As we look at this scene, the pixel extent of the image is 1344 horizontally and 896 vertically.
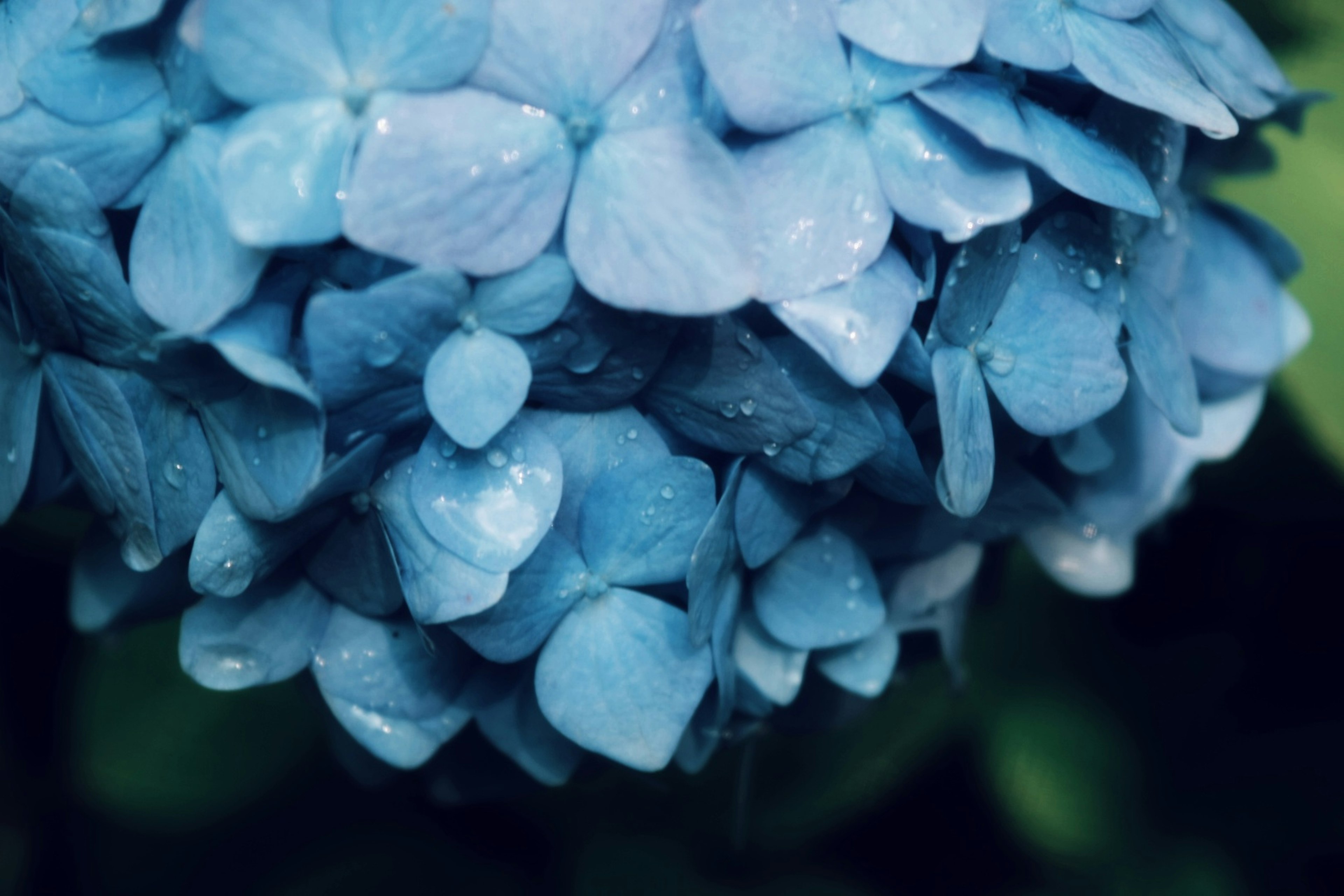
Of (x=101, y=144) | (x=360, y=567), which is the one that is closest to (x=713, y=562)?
(x=360, y=567)

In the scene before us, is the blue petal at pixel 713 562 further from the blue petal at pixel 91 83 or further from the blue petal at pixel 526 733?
the blue petal at pixel 91 83

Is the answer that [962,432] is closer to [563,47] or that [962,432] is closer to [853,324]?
[853,324]

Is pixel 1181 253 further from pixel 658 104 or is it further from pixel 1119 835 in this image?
pixel 1119 835

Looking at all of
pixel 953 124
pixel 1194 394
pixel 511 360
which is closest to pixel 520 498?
pixel 511 360

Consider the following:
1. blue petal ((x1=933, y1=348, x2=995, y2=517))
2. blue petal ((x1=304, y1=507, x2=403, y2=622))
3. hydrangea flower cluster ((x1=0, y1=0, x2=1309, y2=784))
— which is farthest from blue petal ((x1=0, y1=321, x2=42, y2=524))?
blue petal ((x1=933, y1=348, x2=995, y2=517))

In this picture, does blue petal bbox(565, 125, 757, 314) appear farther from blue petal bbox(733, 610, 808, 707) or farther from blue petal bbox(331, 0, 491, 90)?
blue petal bbox(733, 610, 808, 707)

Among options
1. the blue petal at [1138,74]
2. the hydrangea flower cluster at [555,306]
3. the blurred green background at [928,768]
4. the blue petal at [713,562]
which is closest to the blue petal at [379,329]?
the hydrangea flower cluster at [555,306]
